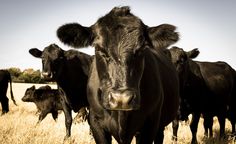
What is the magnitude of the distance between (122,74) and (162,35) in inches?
44.0

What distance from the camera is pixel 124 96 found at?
283 cm

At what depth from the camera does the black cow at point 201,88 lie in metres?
8.72

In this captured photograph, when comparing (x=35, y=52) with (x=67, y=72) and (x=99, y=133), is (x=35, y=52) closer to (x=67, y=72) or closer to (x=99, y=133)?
(x=67, y=72)

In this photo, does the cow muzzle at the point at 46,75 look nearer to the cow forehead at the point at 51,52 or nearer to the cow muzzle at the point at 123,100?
the cow forehead at the point at 51,52

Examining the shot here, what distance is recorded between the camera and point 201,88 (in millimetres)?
9070

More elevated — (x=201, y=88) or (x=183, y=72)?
(x=183, y=72)

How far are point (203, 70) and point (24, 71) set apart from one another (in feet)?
164

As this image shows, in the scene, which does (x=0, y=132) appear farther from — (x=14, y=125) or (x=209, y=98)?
(x=209, y=98)

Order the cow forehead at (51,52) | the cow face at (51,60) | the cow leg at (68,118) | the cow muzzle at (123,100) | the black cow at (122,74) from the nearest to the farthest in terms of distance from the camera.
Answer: the cow muzzle at (123,100) < the black cow at (122,74) < the cow leg at (68,118) < the cow face at (51,60) < the cow forehead at (51,52)

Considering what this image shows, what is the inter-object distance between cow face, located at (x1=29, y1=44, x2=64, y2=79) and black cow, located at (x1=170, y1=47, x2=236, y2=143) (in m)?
2.92

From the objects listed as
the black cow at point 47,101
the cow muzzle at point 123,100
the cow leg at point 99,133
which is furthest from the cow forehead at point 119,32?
the black cow at point 47,101

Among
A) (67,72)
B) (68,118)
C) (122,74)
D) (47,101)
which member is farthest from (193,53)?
(122,74)

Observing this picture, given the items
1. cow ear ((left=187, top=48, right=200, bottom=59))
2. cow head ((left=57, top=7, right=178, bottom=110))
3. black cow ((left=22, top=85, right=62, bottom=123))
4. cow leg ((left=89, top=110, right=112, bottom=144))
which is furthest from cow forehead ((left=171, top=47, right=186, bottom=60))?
black cow ((left=22, top=85, right=62, bottom=123))

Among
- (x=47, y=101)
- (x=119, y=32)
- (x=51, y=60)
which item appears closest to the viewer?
(x=119, y=32)
